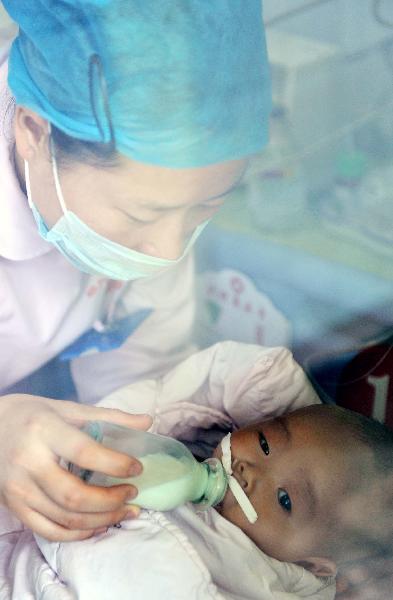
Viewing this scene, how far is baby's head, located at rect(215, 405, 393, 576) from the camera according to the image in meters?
0.66

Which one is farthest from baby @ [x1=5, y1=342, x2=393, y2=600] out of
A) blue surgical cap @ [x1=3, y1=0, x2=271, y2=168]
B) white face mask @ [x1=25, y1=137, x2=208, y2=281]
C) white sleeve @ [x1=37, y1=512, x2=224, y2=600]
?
blue surgical cap @ [x1=3, y1=0, x2=271, y2=168]

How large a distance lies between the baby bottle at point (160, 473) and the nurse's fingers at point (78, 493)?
0.5 inches

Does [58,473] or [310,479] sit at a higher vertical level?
[58,473]

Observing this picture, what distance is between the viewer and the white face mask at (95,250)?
2.26ft

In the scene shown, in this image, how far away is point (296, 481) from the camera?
687 mm

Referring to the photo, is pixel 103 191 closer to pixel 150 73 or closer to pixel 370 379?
pixel 150 73

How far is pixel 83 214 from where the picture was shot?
0.68 meters

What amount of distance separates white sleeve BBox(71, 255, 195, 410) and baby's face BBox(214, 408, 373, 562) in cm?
13

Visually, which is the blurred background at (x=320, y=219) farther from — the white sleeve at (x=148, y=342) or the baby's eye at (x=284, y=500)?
the baby's eye at (x=284, y=500)

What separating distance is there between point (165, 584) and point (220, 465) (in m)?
0.14

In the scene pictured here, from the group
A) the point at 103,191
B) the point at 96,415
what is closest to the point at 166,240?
the point at 103,191

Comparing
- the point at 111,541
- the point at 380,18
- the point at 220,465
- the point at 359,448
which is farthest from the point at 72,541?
the point at 380,18

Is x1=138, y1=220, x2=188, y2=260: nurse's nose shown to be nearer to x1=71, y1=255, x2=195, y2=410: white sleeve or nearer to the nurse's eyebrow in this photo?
x1=71, y1=255, x2=195, y2=410: white sleeve

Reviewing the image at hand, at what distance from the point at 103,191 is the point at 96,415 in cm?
21
